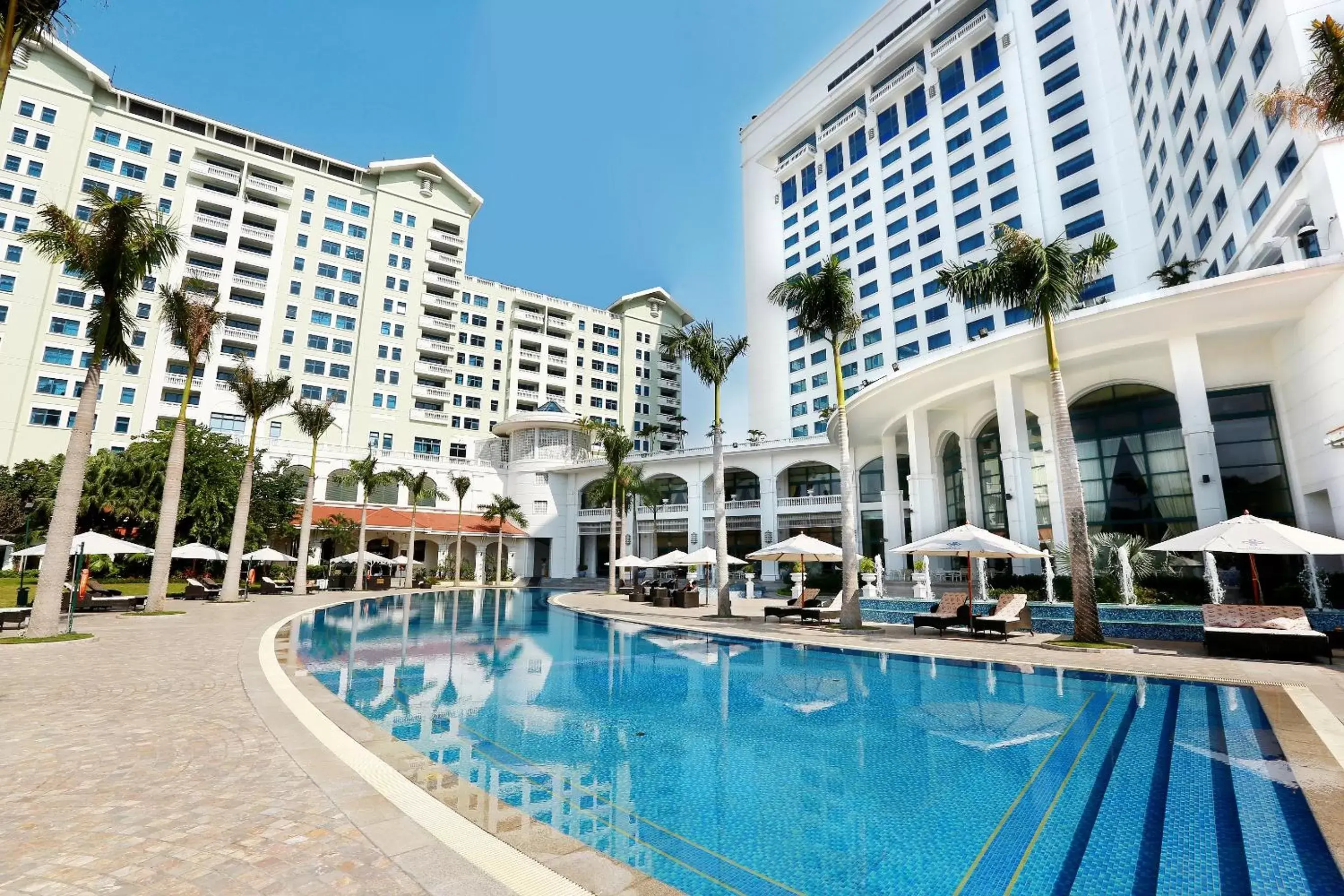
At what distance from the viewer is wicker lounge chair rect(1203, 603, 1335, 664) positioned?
10.7 metres

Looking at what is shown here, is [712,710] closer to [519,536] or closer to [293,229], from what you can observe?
[519,536]

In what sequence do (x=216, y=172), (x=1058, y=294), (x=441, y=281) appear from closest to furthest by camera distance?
1. (x=1058, y=294)
2. (x=216, y=172)
3. (x=441, y=281)

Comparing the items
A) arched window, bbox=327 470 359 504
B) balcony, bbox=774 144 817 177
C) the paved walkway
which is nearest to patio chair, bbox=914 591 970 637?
the paved walkway

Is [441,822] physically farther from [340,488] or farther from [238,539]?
[340,488]

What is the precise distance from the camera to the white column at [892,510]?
2955 cm

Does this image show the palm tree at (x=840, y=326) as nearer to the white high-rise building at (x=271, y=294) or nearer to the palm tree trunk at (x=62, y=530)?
the palm tree trunk at (x=62, y=530)

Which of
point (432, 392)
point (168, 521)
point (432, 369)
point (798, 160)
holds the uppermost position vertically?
point (798, 160)

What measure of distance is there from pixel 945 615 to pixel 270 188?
62406 millimetres

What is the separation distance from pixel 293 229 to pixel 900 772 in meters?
64.0

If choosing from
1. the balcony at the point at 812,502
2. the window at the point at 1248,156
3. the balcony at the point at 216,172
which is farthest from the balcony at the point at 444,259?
the window at the point at 1248,156

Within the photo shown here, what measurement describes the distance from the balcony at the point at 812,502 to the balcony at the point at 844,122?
41.3 m

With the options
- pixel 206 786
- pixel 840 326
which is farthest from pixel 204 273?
pixel 206 786

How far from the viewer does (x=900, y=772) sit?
609 cm

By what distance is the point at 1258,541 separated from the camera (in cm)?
1184
